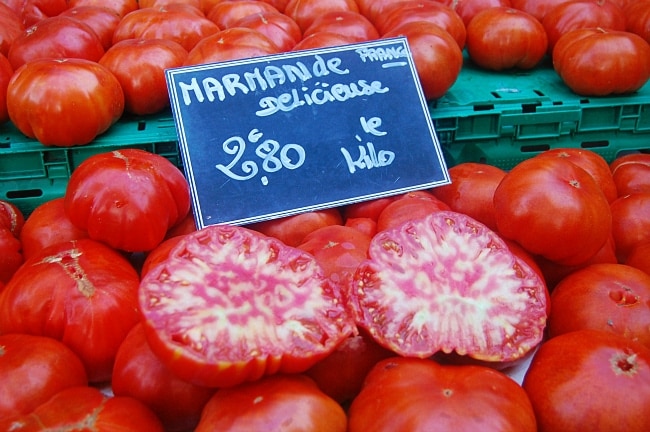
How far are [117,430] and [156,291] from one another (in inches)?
10.2

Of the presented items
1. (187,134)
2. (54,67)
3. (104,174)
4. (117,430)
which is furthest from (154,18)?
(117,430)

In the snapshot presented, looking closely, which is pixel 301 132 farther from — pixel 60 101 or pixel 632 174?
pixel 632 174

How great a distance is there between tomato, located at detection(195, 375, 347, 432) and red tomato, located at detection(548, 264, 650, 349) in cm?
67

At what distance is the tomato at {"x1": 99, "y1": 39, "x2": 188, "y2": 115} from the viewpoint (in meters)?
2.27

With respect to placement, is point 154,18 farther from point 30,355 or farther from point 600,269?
point 600,269

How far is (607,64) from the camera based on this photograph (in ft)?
7.88

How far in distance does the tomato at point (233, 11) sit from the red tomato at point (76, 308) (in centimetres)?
168

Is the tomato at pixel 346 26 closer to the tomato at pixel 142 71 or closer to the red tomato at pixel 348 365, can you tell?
the tomato at pixel 142 71

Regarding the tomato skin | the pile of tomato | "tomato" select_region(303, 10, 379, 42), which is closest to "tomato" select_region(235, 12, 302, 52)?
"tomato" select_region(303, 10, 379, 42)

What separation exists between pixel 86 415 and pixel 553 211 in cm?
113

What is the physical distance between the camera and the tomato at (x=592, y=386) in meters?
1.17

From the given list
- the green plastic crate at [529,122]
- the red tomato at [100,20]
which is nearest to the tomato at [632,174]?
the green plastic crate at [529,122]

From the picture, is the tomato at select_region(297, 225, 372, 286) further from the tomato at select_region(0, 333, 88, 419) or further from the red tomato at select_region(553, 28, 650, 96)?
the red tomato at select_region(553, 28, 650, 96)

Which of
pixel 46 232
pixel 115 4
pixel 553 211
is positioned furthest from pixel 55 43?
pixel 553 211
